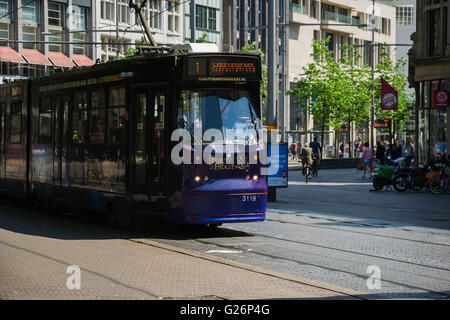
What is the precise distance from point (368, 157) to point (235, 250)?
28925 millimetres

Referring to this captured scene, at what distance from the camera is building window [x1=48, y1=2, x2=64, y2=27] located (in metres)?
61.8

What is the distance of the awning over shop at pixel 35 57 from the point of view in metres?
59.9

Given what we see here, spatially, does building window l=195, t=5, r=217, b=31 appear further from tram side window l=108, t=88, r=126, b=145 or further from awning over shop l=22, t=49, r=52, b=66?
tram side window l=108, t=88, r=126, b=145

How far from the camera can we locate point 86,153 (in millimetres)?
16984

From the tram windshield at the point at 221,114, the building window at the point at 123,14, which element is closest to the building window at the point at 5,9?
the building window at the point at 123,14

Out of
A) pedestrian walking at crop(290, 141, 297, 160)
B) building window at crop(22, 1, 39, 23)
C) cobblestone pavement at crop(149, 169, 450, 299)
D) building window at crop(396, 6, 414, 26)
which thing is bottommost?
cobblestone pavement at crop(149, 169, 450, 299)

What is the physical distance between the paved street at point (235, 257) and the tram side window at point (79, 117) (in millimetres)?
1740

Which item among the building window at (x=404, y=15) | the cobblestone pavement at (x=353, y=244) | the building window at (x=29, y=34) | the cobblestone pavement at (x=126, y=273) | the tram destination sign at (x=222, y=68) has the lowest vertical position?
the cobblestone pavement at (x=353, y=244)

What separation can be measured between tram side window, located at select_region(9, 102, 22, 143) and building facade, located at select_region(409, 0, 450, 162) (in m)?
19.1

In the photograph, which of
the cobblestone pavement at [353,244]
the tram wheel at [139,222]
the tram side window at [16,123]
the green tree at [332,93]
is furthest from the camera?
the green tree at [332,93]

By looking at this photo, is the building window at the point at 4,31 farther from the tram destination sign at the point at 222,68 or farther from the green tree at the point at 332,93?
the tram destination sign at the point at 222,68

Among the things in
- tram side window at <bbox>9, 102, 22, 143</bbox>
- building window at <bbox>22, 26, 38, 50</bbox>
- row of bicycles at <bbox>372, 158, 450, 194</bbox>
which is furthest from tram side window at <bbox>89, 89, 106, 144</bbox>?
building window at <bbox>22, 26, 38, 50</bbox>
